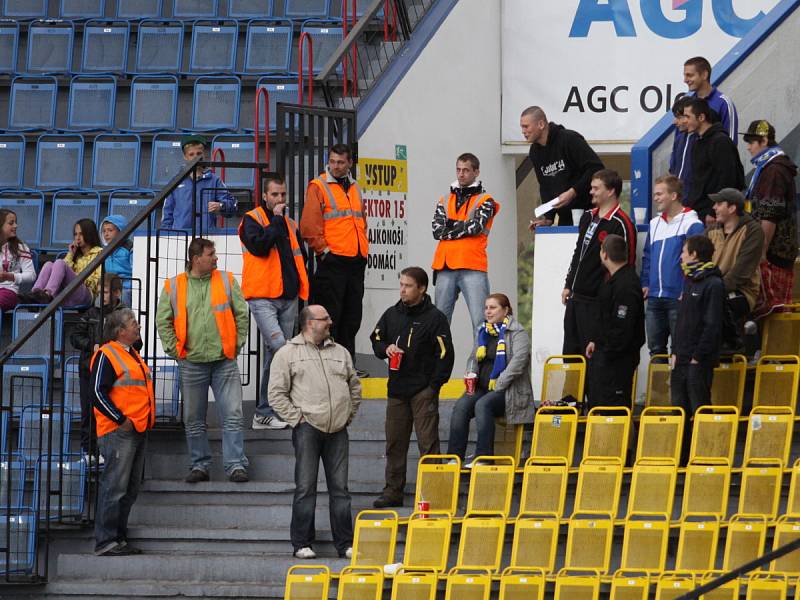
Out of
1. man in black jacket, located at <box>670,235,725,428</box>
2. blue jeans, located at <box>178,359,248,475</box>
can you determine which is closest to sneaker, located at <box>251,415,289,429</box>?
blue jeans, located at <box>178,359,248,475</box>

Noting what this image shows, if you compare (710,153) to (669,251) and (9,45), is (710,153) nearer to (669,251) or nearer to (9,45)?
(669,251)

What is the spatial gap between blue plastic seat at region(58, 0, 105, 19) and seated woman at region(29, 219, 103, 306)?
4753 millimetres

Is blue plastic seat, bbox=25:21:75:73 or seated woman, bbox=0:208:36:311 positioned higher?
blue plastic seat, bbox=25:21:75:73

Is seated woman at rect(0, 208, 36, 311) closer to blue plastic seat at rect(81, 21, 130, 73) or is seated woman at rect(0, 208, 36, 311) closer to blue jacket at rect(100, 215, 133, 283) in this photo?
blue jacket at rect(100, 215, 133, 283)

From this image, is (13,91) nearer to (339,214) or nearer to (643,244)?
(339,214)

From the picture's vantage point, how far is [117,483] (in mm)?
9883

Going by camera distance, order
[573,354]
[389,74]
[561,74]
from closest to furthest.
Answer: [573,354]
[389,74]
[561,74]

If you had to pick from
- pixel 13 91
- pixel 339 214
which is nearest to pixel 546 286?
pixel 339 214

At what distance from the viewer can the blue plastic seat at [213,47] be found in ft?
49.4

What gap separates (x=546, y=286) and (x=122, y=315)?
9.89ft

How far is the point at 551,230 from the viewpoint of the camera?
37.2 ft

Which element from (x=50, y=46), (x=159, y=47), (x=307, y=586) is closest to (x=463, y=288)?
(x=307, y=586)

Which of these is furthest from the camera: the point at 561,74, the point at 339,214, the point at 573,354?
the point at 561,74

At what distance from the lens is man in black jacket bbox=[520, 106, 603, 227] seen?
1141cm
